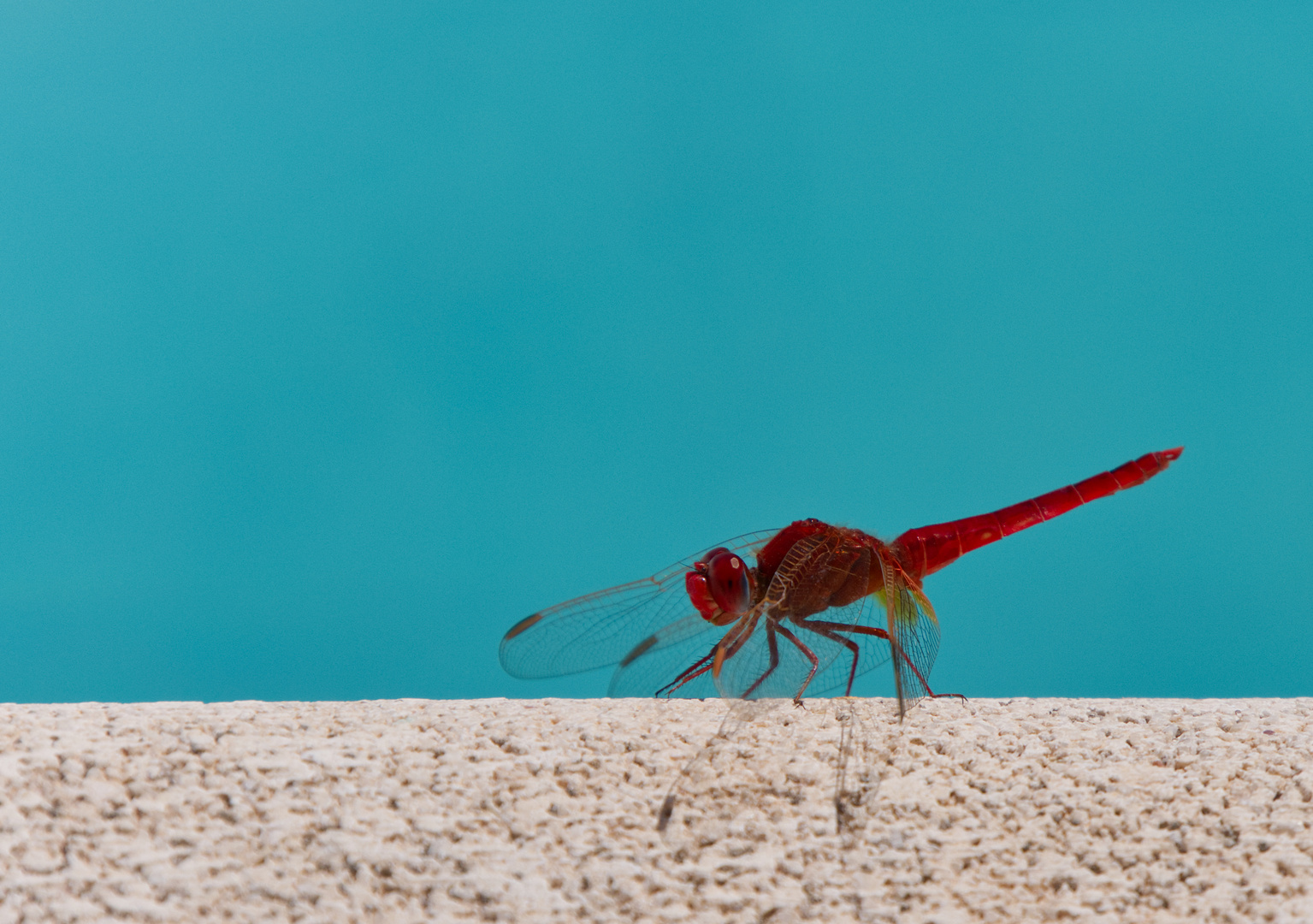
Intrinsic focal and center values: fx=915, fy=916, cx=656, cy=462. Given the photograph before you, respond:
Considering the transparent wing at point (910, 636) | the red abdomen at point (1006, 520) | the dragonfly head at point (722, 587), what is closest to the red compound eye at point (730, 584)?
the dragonfly head at point (722, 587)

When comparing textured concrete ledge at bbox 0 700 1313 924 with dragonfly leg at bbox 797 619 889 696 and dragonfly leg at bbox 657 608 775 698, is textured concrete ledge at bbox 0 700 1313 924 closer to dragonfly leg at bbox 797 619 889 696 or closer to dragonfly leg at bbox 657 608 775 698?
dragonfly leg at bbox 657 608 775 698

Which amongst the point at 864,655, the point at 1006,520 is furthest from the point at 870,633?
the point at 1006,520

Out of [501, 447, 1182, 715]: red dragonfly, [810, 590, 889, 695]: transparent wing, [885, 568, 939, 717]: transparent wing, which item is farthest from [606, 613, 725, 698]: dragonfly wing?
[885, 568, 939, 717]: transparent wing

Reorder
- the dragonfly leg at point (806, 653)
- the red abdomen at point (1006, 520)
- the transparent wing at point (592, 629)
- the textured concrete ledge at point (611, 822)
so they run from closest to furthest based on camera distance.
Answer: the textured concrete ledge at point (611, 822)
the dragonfly leg at point (806, 653)
the transparent wing at point (592, 629)
the red abdomen at point (1006, 520)

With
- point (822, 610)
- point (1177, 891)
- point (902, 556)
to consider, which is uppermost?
point (902, 556)

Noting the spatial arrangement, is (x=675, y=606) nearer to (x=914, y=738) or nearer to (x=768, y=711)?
(x=768, y=711)

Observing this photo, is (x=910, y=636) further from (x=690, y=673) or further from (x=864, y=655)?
(x=690, y=673)

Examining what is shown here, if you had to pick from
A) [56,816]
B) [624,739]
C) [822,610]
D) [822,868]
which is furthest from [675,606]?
[56,816]

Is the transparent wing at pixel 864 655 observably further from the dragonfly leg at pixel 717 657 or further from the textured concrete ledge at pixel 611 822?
the textured concrete ledge at pixel 611 822
